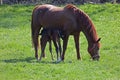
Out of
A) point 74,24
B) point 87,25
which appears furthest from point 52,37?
point 87,25

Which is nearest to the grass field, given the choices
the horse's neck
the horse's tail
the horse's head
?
the horse's head

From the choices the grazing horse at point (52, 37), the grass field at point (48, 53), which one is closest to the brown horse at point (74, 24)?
the grazing horse at point (52, 37)

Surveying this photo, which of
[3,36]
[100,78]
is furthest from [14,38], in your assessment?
[100,78]

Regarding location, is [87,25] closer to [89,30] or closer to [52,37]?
[89,30]

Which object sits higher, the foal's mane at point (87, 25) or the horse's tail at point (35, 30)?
the foal's mane at point (87, 25)

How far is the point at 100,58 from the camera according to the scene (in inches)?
568

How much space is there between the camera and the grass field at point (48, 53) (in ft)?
38.4


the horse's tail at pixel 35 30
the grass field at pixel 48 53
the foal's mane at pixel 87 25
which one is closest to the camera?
the grass field at pixel 48 53

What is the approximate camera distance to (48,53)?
1567 cm

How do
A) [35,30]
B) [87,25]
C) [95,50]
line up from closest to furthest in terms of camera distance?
[87,25], [95,50], [35,30]

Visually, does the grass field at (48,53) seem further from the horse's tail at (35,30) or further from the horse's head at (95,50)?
the horse's tail at (35,30)

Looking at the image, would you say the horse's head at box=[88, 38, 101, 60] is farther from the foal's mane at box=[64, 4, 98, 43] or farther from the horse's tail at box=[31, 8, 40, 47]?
the horse's tail at box=[31, 8, 40, 47]

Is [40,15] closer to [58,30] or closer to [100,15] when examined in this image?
[58,30]

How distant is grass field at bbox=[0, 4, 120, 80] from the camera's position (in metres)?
11.7
